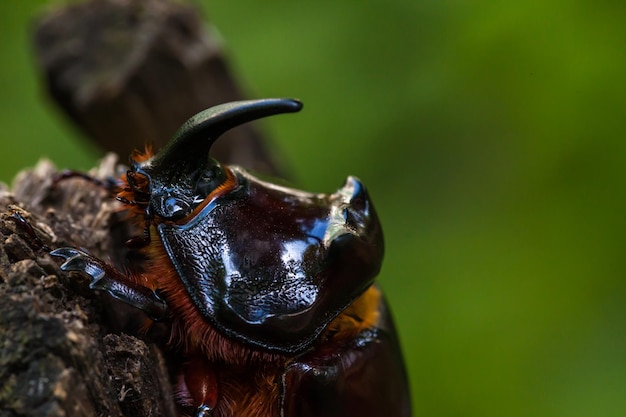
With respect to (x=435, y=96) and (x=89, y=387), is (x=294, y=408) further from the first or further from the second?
(x=435, y=96)

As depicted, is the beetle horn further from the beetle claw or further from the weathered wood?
the weathered wood

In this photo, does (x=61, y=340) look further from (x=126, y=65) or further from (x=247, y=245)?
(x=126, y=65)

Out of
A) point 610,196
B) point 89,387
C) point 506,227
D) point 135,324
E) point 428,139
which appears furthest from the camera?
point 428,139

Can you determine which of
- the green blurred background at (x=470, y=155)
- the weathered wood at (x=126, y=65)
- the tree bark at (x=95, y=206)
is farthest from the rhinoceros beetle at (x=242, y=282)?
the green blurred background at (x=470, y=155)

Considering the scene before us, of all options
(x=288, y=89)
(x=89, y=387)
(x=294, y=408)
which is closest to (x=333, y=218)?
(x=294, y=408)

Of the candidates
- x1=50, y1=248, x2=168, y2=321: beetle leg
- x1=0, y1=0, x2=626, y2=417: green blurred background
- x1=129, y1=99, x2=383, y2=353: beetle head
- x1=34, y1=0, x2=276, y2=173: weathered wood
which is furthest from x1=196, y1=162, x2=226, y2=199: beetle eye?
x1=0, y1=0, x2=626, y2=417: green blurred background

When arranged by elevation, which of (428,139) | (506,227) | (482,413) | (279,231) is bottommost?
(482,413)
